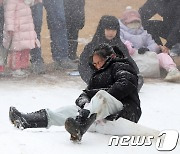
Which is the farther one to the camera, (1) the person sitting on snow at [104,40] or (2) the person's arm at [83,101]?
(1) the person sitting on snow at [104,40]

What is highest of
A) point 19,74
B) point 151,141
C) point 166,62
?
point 151,141

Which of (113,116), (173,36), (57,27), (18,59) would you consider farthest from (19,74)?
(113,116)

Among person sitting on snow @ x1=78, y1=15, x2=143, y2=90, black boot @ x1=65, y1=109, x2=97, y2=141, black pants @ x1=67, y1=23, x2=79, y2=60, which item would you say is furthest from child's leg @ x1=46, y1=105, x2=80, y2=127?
black pants @ x1=67, y1=23, x2=79, y2=60

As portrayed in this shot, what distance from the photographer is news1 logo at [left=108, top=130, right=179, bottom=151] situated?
400 centimetres

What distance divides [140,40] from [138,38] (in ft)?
0.13

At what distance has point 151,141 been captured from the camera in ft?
13.6

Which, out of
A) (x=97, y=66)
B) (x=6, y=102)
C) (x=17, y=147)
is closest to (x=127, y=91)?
(x=97, y=66)

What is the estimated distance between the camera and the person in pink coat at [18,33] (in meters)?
7.07

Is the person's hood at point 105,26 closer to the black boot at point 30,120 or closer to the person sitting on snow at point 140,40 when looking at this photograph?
the person sitting on snow at point 140,40

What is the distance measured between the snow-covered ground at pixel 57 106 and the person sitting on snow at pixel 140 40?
0.85ft

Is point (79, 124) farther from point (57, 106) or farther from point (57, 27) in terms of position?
point (57, 27)

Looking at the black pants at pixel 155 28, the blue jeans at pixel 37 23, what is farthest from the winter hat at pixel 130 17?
the blue jeans at pixel 37 23

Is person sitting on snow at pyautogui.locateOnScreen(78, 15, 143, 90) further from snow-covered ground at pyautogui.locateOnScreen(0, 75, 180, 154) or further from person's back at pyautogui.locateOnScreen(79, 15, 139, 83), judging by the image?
snow-covered ground at pyautogui.locateOnScreen(0, 75, 180, 154)

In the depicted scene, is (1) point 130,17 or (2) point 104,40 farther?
(1) point 130,17
